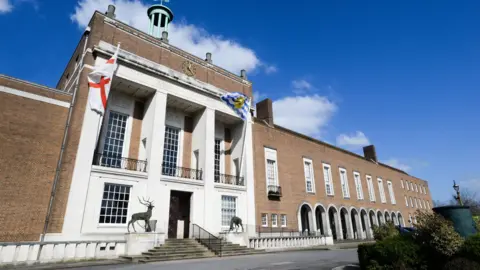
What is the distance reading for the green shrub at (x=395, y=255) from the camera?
7338mm

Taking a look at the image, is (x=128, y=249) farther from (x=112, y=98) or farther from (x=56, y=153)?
(x=112, y=98)

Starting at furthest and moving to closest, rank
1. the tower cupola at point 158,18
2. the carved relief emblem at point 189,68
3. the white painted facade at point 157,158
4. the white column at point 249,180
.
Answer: the tower cupola at point 158,18 → the white column at point 249,180 → the carved relief emblem at point 189,68 → the white painted facade at point 157,158

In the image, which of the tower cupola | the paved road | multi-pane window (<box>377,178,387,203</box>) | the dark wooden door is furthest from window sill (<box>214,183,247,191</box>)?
multi-pane window (<box>377,178,387,203</box>)

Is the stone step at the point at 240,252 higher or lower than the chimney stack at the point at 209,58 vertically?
lower

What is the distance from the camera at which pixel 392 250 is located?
7.47 m

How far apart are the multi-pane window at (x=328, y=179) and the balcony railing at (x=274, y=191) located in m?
8.21

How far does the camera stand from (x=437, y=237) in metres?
7.30

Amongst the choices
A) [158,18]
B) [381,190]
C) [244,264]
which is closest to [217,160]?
[244,264]

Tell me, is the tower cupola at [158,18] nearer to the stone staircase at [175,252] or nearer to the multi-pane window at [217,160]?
the multi-pane window at [217,160]

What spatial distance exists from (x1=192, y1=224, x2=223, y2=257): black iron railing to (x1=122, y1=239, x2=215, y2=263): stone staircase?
0.28 meters

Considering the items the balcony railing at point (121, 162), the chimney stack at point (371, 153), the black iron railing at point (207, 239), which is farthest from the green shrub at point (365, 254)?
the chimney stack at point (371, 153)

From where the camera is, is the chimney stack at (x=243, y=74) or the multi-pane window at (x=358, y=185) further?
the multi-pane window at (x=358, y=185)

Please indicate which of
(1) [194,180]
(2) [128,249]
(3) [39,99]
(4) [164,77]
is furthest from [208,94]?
(2) [128,249]

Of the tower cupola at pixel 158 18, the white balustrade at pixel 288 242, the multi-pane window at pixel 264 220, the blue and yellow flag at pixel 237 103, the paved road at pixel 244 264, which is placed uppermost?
the tower cupola at pixel 158 18
